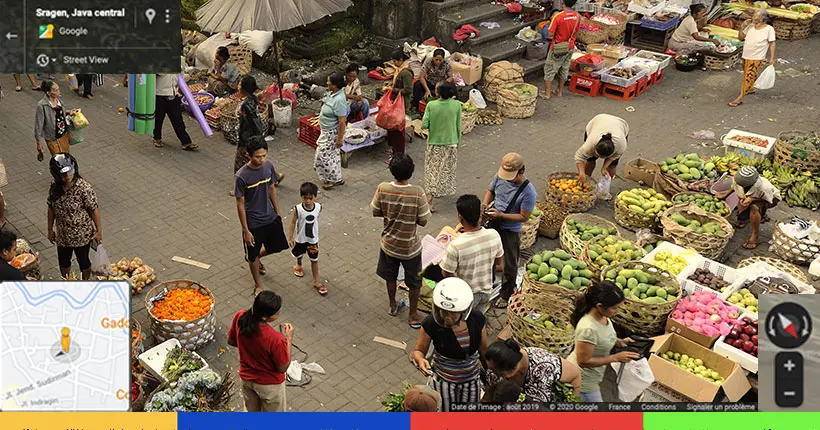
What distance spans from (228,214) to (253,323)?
446cm

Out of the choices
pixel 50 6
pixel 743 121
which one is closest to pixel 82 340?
pixel 50 6

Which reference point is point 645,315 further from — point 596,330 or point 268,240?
point 268,240

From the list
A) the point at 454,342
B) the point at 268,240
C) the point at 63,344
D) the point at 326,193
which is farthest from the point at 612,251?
the point at 63,344

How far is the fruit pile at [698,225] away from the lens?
8.58 m

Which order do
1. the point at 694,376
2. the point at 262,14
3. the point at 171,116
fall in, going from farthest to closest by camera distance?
the point at 171,116 → the point at 262,14 → the point at 694,376

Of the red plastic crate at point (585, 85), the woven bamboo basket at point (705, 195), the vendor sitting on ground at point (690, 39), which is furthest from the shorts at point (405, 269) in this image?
the vendor sitting on ground at point (690, 39)

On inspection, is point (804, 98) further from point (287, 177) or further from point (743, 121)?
point (287, 177)

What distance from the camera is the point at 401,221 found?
705 centimetres

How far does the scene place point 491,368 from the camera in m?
5.02

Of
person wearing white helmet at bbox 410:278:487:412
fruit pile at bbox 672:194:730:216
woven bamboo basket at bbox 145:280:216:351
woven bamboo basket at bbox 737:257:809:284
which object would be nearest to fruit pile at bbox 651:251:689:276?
woven bamboo basket at bbox 737:257:809:284

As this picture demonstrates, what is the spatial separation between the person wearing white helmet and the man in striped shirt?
170cm

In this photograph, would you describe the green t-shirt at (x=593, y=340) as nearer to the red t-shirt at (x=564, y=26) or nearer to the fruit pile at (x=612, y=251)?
the fruit pile at (x=612, y=251)

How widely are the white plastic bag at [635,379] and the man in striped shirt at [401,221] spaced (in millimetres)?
2038

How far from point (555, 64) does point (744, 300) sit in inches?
264
